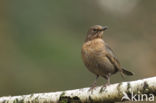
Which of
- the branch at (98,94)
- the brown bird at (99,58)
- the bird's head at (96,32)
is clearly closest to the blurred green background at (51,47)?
the bird's head at (96,32)

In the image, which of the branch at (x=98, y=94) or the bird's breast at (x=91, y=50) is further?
the bird's breast at (x=91, y=50)

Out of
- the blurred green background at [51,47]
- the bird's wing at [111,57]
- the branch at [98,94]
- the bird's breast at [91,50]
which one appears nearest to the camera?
the branch at [98,94]

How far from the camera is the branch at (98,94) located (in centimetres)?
785

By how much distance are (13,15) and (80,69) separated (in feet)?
8.37

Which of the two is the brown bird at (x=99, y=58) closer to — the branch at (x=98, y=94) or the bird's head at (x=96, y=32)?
the bird's head at (x=96, y=32)

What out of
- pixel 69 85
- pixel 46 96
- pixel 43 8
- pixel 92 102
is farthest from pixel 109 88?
pixel 43 8

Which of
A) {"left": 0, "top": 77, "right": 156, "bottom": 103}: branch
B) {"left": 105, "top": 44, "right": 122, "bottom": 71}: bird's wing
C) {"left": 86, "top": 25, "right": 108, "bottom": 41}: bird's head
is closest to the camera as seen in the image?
{"left": 0, "top": 77, "right": 156, "bottom": 103}: branch

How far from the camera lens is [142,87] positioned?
7.85m

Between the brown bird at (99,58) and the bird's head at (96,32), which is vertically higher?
the bird's head at (96,32)

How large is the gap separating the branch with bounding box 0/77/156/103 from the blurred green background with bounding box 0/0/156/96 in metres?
6.34

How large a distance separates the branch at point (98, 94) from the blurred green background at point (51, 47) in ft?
20.8

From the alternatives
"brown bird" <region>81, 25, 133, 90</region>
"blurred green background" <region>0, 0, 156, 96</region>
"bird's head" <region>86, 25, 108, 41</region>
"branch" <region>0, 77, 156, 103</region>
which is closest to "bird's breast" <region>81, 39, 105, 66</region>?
"brown bird" <region>81, 25, 133, 90</region>

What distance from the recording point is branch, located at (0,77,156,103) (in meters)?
7.85

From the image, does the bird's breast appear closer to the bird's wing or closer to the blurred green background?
the bird's wing
